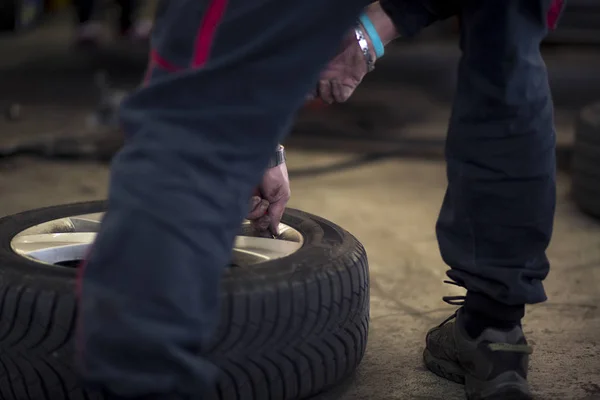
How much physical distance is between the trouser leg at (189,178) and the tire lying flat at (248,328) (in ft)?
0.72

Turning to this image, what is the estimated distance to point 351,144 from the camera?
3.10m

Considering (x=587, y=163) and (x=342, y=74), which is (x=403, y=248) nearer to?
(x=587, y=163)

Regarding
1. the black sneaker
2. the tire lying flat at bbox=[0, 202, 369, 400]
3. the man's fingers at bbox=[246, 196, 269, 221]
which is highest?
the man's fingers at bbox=[246, 196, 269, 221]

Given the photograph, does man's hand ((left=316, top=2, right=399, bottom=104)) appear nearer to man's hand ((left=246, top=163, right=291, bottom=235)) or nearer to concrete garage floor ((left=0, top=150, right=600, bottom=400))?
man's hand ((left=246, top=163, right=291, bottom=235))

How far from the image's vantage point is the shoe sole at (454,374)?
1.26m

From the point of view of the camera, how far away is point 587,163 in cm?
231

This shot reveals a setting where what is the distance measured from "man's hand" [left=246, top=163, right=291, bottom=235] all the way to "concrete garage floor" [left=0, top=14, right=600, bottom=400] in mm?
288

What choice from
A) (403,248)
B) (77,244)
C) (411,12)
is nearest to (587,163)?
(403,248)

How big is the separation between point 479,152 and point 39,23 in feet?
23.5

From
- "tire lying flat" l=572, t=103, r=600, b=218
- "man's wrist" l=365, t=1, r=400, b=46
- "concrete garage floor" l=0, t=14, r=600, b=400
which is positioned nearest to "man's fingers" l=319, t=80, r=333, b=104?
"man's wrist" l=365, t=1, r=400, b=46

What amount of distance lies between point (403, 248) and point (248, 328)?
3.39 feet

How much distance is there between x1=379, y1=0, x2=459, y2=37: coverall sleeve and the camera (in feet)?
4.00

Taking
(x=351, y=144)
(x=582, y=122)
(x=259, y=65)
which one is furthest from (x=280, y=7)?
(x=351, y=144)

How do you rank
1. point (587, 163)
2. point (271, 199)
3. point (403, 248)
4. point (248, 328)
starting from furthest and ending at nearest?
point (587, 163) → point (403, 248) → point (271, 199) → point (248, 328)
